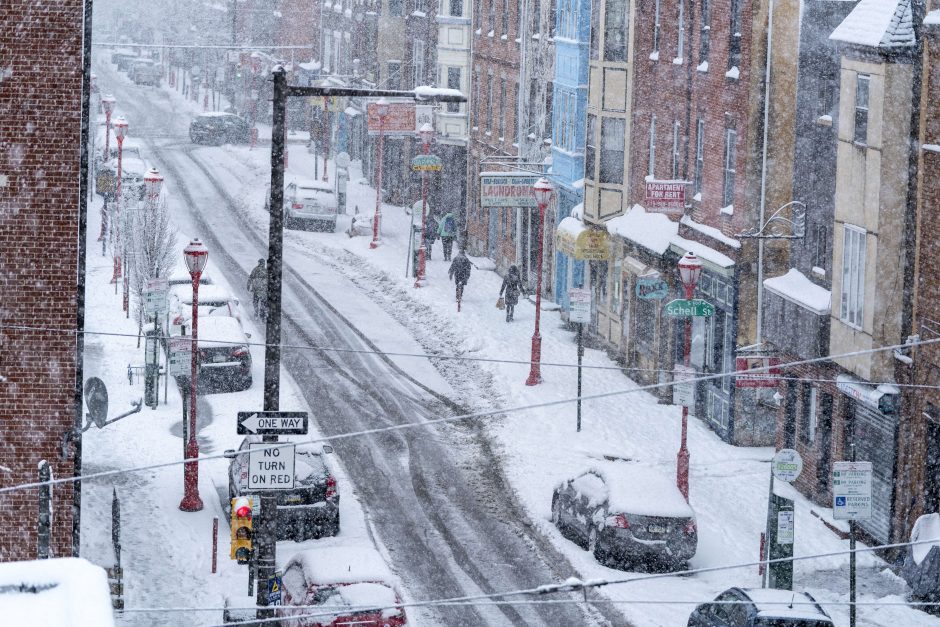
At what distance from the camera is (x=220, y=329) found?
34.2 metres

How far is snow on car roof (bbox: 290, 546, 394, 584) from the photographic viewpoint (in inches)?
758

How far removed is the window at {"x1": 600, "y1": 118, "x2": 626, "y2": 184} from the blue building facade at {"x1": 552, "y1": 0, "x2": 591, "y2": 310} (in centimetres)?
182

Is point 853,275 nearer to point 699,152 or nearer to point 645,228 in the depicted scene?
point 699,152

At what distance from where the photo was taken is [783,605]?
18469 mm

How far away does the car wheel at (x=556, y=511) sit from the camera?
2586 centimetres

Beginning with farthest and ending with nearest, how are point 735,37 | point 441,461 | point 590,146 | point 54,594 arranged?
point 590,146, point 735,37, point 441,461, point 54,594

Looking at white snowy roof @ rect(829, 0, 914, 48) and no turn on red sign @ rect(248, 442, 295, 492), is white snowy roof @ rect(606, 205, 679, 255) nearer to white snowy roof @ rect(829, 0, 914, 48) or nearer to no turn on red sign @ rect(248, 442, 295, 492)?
white snowy roof @ rect(829, 0, 914, 48)

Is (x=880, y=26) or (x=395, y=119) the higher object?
(x=880, y=26)

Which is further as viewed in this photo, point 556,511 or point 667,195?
point 667,195

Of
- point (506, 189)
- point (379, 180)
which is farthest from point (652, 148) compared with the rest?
point (379, 180)

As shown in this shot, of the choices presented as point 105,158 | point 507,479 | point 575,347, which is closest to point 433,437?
point 507,479

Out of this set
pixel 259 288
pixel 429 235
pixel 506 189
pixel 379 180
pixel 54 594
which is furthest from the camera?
pixel 379 180

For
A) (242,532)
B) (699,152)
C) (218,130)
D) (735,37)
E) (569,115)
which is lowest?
(242,532)

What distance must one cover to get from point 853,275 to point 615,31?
1365 cm
